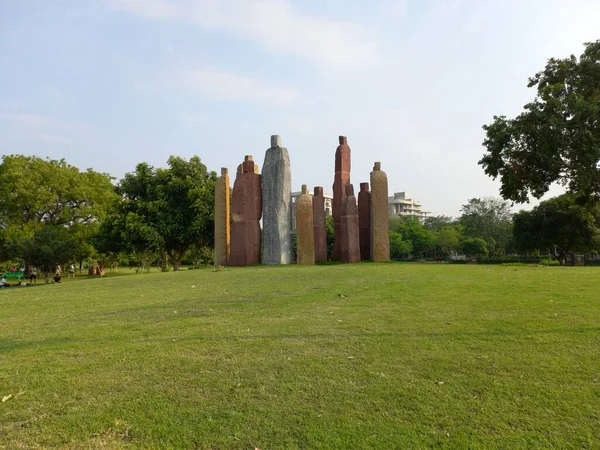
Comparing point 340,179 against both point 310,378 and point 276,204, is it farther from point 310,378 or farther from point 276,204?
point 310,378

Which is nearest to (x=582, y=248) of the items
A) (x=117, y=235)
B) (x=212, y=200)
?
(x=212, y=200)

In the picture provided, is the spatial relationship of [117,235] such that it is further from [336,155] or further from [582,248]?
[582,248]

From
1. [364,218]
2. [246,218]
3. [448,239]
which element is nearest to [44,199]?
[246,218]

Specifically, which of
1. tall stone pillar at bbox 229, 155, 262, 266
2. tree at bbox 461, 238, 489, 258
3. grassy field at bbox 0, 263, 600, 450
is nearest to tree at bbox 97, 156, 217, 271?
tall stone pillar at bbox 229, 155, 262, 266

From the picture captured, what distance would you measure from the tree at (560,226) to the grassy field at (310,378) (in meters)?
26.3

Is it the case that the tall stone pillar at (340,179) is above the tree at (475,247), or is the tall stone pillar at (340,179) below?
above

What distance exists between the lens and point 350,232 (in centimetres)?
2200

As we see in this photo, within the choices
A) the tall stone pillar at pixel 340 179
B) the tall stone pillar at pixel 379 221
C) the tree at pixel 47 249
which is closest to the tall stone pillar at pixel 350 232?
the tall stone pillar at pixel 379 221

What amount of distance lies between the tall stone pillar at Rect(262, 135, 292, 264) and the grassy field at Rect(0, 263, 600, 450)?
13596 millimetres

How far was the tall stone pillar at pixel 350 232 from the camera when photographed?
2188 cm

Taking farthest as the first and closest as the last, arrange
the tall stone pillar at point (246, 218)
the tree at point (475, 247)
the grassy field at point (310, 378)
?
the tree at point (475, 247), the tall stone pillar at point (246, 218), the grassy field at point (310, 378)

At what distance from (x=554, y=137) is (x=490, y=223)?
141ft

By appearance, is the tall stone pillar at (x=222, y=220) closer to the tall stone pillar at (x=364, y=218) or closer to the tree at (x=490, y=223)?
the tall stone pillar at (x=364, y=218)

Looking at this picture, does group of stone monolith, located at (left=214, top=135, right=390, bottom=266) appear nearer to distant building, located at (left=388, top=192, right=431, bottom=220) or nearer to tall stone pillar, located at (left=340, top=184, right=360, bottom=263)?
tall stone pillar, located at (left=340, top=184, right=360, bottom=263)
